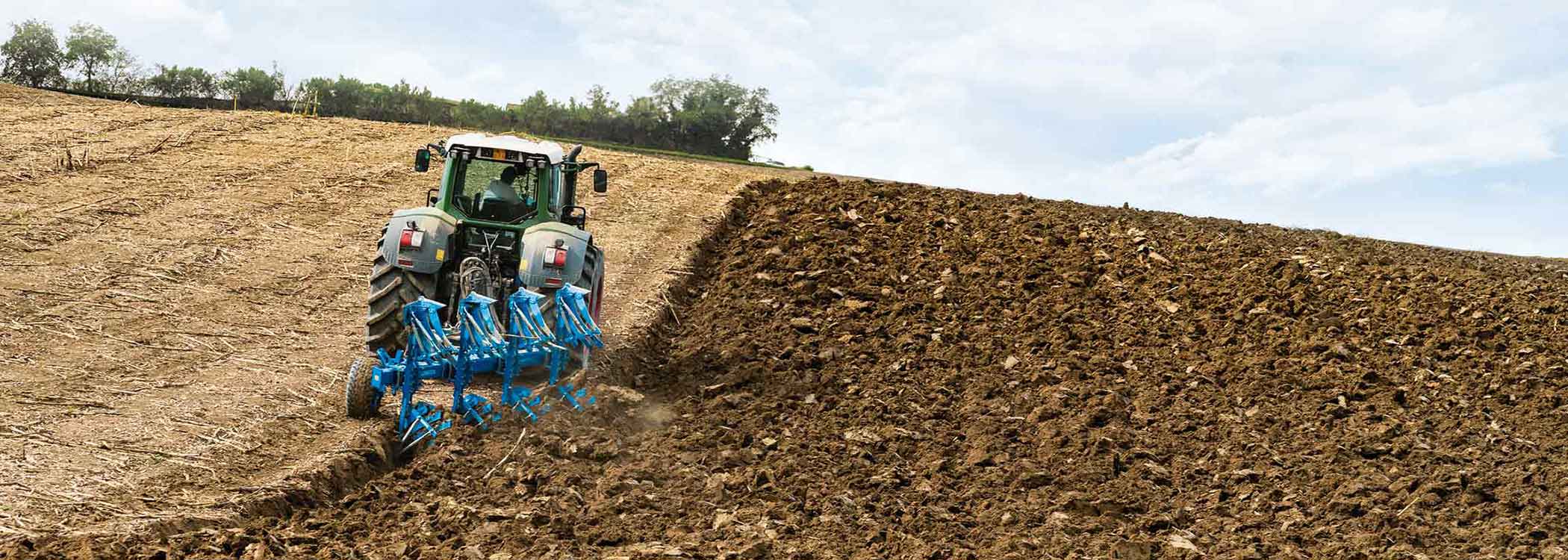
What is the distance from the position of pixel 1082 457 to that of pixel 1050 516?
3.80ft

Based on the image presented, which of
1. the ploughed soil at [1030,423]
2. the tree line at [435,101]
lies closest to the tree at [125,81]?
the tree line at [435,101]

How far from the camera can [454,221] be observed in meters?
9.99

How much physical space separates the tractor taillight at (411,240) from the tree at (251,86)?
2001 centimetres

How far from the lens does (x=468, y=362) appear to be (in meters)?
8.30

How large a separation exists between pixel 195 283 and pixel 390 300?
4.40 m

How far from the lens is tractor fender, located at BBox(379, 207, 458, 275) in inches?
381

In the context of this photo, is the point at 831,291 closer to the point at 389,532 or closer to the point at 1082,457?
the point at 1082,457

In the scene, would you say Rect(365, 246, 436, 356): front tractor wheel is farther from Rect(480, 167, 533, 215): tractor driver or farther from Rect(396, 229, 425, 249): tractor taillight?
Rect(480, 167, 533, 215): tractor driver

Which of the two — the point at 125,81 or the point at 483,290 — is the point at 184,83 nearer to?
the point at 125,81

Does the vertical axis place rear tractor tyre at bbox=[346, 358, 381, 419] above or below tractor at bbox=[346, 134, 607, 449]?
below

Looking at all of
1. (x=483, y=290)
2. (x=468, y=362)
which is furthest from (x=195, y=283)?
(x=468, y=362)

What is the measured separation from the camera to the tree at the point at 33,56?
29.2 m

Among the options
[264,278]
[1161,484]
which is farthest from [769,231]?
[1161,484]

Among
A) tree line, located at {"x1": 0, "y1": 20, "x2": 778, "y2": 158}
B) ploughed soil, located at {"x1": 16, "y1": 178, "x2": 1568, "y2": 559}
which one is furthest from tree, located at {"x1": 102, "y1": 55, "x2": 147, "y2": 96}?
ploughed soil, located at {"x1": 16, "y1": 178, "x2": 1568, "y2": 559}
